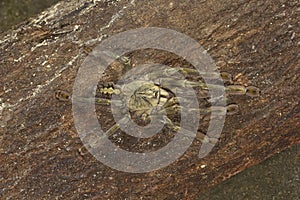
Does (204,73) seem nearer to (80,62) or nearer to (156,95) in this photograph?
(156,95)

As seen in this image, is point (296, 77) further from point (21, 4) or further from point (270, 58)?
point (21, 4)

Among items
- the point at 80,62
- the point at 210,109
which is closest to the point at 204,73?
the point at 210,109

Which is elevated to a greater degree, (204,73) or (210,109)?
(204,73)

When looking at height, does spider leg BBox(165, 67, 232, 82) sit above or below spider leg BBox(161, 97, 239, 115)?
above

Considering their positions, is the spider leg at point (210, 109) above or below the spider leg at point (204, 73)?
below

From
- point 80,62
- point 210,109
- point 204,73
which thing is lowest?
point 210,109
